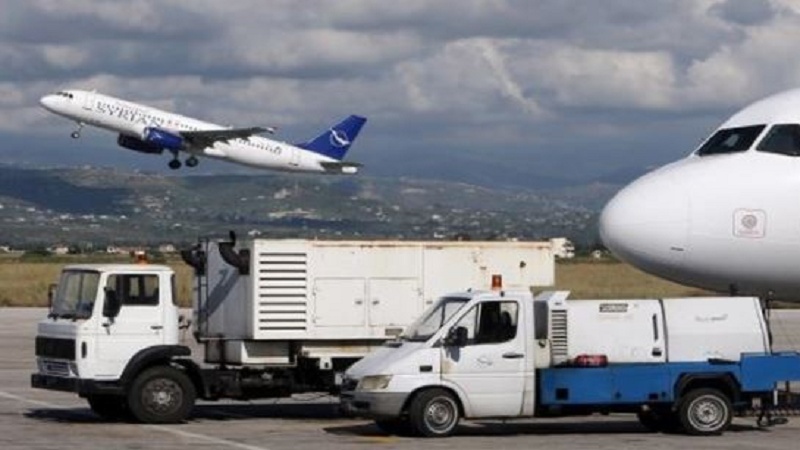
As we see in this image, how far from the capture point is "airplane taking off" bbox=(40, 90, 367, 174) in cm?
9619

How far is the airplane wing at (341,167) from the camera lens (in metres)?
106

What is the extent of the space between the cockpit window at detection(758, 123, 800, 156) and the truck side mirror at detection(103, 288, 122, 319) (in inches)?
291

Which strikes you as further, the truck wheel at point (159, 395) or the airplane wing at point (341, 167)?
the airplane wing at point (341, 167)

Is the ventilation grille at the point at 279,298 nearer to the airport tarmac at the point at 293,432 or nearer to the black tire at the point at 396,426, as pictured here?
the airport tarmac at the point at 293,432

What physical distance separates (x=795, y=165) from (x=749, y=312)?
169cm

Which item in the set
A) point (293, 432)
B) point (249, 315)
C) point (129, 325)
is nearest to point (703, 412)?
point (293, 432)

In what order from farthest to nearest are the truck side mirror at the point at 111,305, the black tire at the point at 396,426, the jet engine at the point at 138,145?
the jet engine at the point at 138,145 → the truck side mirror at the point at 111,305 → the black tire at the point at 396,426

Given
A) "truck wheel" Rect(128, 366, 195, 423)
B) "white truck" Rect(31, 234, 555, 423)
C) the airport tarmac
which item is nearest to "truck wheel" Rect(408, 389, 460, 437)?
the airport tarmac

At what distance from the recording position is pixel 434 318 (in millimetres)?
21781

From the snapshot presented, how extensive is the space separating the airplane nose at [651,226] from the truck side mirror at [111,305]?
5.70m

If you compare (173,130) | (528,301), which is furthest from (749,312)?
(173,130)

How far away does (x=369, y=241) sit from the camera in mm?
23906

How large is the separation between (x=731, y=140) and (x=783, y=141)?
675 mm

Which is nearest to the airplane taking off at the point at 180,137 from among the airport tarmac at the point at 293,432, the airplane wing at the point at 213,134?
the airplane wing at the point at 213,134
